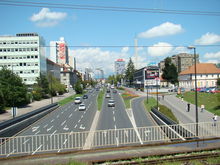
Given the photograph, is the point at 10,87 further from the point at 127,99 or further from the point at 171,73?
the point at 171,73

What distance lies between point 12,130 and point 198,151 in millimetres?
18347

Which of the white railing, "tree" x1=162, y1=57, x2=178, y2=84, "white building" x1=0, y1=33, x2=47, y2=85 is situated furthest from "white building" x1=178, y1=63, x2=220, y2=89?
the white railing

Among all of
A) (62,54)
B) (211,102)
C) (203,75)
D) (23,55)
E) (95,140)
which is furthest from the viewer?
(62,54)

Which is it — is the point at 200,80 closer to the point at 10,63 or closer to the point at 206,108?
the point at 206,108

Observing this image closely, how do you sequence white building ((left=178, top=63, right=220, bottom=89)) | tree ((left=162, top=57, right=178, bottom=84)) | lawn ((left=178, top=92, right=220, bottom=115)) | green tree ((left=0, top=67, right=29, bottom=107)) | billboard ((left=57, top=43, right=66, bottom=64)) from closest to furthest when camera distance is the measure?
lawn ((left=178, top=92, right=220, bottom=115)), green tree ((left=0, top=67, right=29, bottom=107)), white building ((left=178, top=63, right=220, bottom=89)), tree ((left=162, top=57, right=178, bottom=84)), billboard ((left=57, top=43, right=66, bottom=64))

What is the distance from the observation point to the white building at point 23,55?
6138cm

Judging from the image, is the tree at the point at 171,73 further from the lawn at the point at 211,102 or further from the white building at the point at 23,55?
the white building at the point at 23,55

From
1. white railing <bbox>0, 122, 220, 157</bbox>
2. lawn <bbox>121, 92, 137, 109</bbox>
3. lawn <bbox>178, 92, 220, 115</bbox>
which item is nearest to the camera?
white railing <bbox>0, 122, 220, 157</bbox>

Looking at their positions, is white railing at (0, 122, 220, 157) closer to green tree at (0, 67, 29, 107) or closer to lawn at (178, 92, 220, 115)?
lawn at (178, 92, 220, 115)

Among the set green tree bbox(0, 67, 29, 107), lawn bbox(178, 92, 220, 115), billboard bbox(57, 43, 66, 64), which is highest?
billboard bbox(57, 43, 66, 64)

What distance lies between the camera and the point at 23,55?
6259cm

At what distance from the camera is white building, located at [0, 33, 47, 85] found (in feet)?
201

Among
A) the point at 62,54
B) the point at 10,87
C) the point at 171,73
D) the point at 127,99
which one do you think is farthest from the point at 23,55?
the point at 62,54

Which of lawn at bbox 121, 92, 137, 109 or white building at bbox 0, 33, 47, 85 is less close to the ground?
white building at bbox 0, 33, 47, 85
